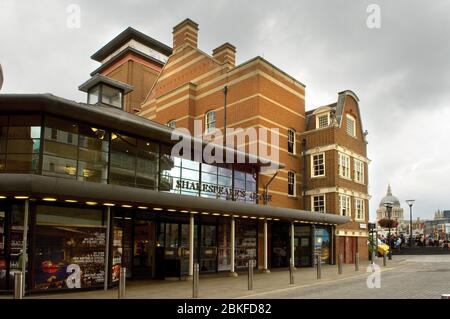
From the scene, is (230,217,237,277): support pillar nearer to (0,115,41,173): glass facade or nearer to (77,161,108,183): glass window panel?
(77,161,108,183): glass window panel

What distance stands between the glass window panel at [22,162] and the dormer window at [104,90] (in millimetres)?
7677

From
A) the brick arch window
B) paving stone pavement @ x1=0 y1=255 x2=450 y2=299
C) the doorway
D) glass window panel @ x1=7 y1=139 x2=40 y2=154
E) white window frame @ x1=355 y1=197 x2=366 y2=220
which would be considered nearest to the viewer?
paving stone pavement @ x1=0 y1=255 x2=450 y2=299

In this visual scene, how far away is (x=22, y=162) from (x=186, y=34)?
2448 centimetres

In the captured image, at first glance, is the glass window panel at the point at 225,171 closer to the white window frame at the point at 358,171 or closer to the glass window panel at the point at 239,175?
the glass window panel at the point at 239,175

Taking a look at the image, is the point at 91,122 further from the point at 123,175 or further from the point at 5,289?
the point at 5,289

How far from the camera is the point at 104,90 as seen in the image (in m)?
22.2

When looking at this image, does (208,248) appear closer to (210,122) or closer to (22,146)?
(22,146)

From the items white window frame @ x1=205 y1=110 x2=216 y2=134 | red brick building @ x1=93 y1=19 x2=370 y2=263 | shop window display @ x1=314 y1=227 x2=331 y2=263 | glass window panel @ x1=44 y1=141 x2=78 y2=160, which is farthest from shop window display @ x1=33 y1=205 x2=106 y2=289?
white window frame @ x1=205 y1=110 x2=216 y2=134

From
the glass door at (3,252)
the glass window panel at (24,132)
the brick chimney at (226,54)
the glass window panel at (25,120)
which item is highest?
the brick chimney at (226,54)

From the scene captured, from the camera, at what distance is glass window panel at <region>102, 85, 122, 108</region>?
22219 mm

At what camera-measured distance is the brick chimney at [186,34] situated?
120ft

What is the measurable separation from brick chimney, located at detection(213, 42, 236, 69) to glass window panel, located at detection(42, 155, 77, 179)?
19186 mm

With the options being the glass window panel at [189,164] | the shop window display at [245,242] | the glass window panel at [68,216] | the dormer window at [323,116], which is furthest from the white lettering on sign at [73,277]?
the dormer window at [323,116]

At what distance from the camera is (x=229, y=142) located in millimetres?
29406
